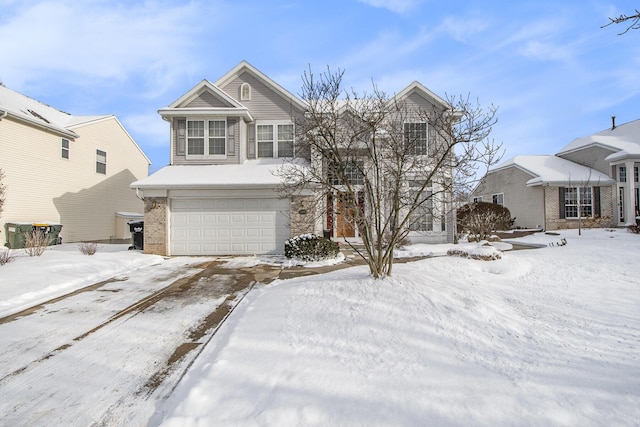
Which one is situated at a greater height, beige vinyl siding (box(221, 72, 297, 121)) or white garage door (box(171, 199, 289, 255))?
beige vinyl siding (box(221, 72, 297, 121))

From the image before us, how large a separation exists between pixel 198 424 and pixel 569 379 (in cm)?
342

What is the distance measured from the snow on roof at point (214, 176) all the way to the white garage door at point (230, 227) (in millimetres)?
778

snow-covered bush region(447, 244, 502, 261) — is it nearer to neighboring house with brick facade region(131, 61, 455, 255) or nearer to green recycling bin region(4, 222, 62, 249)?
neighboring house with brick facade region(131, 61, 455, 255)

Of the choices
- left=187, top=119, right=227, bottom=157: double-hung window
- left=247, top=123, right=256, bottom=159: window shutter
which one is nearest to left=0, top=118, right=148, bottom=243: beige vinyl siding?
left=187, top=119, right=227, bottom=157: double-hung window

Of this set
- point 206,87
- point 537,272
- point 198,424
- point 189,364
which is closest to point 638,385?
point 198,424

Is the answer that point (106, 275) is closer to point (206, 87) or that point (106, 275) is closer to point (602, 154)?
point (206, 87)

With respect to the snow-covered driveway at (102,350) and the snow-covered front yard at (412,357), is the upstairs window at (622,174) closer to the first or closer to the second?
the snow-covered front yard at (412,357)

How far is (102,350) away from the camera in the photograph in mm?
3992

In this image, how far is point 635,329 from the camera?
455 cm

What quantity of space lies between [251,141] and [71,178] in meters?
10.2

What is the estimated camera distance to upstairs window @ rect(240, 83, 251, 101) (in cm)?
1519

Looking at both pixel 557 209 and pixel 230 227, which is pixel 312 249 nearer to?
pixel 230 227

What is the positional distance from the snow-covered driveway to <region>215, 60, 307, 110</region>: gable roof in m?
10.2

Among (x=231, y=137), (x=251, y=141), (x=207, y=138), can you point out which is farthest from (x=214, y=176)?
(x=251, y=141)
